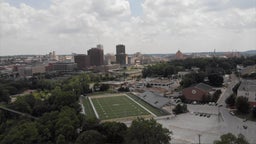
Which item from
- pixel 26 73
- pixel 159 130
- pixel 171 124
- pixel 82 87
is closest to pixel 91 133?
pixel 159 130

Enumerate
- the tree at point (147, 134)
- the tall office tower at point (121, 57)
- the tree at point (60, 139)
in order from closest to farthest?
the tree at point (147, 134) < the tree at point (60, 139) < the tall office tower at point (121, 57)

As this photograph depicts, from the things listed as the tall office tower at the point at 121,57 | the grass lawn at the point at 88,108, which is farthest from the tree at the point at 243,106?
the tall office tower at the point at 121,57

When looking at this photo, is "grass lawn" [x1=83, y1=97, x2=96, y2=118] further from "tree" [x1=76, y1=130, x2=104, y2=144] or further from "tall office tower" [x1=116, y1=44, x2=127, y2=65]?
"tall office tower" [x1=116, y1=44, x2=127, y2=65]

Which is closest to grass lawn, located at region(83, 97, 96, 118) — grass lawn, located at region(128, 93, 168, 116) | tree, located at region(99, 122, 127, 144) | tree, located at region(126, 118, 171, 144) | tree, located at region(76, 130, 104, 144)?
grass lawn, located at region(128, 93, 168, 116)

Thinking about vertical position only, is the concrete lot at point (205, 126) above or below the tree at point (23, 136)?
below

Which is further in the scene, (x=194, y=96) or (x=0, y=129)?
(x=194, y=96)

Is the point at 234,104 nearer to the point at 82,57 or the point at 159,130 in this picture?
the point at 159,130

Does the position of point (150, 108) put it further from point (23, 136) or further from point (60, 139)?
point (23, 136)

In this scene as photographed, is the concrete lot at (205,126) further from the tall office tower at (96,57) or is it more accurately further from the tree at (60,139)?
the tall office tower at (96,57)
